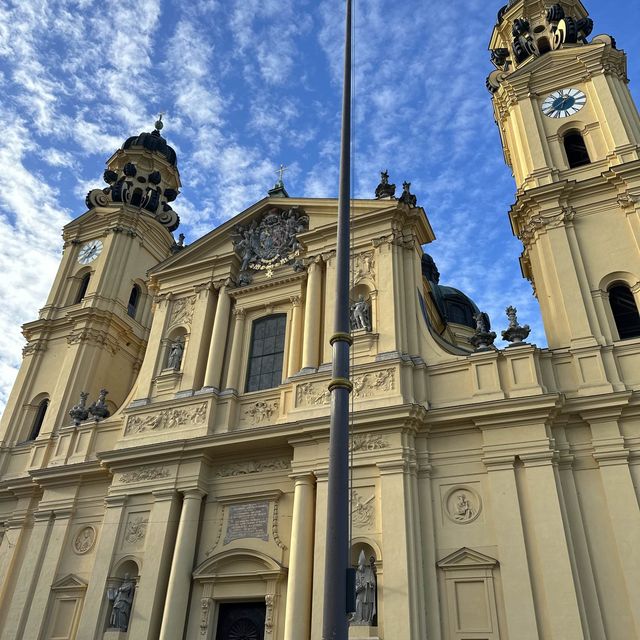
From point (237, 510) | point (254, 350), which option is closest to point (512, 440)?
point (237, 510)

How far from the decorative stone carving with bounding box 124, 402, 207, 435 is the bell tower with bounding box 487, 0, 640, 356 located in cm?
826

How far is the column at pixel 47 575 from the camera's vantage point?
576 inches

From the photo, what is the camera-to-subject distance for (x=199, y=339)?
1700 cm

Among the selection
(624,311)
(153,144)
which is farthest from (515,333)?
(153,144)

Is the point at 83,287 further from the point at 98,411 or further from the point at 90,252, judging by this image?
the point at 98,411

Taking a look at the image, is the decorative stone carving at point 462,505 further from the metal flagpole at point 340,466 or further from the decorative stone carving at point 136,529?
the metal flagpole at point 340,466

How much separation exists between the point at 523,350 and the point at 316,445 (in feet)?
15.5

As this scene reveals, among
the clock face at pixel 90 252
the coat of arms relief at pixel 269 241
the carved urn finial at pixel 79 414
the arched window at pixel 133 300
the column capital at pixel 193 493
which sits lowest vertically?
the column capital at pixel 193 493

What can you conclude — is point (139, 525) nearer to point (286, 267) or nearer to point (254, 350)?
point (254, 350)

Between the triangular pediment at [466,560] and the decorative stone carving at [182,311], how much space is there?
Answer: 9.61 metres

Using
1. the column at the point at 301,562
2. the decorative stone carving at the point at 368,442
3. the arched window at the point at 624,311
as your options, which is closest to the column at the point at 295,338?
the decorative stone carving at the point at 368,442

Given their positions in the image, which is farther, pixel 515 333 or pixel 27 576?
pixel 27 576

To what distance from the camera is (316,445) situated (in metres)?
13.6

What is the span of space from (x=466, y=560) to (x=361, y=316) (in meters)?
5.81
